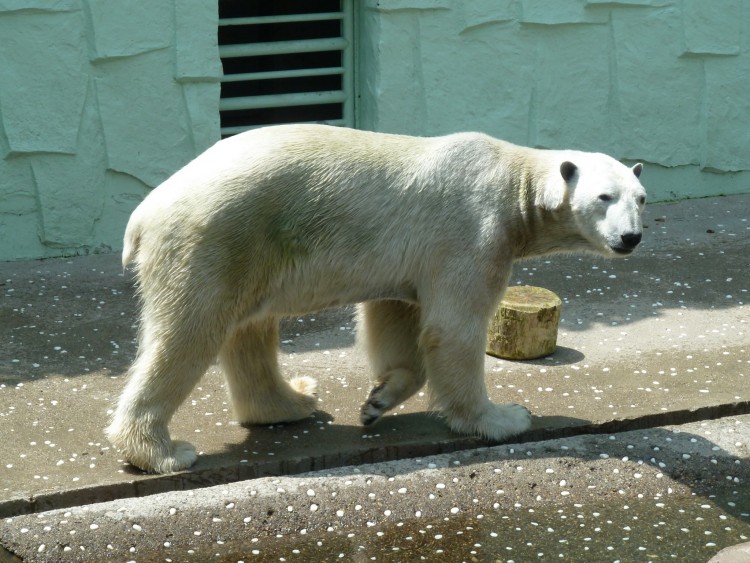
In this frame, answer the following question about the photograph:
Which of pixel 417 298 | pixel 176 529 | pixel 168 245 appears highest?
pixel 168 245

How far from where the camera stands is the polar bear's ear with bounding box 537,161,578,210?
4.44 metres

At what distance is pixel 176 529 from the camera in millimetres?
4086

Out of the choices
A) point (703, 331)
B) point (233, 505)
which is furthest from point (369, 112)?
point (233, 505)

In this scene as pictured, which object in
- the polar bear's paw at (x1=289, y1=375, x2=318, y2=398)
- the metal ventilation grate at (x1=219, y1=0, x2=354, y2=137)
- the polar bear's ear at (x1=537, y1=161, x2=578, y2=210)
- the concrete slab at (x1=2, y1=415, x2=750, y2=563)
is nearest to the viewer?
the concrete slab at (x1=2, y1=415, x2=750, y2=563)

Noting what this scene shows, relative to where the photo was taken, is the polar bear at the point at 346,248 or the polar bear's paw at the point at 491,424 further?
the polar bear's paw at the point at 491,424

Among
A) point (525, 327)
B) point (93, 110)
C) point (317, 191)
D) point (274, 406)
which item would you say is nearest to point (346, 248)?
point (317, 191)

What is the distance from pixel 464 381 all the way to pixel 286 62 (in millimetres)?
4510

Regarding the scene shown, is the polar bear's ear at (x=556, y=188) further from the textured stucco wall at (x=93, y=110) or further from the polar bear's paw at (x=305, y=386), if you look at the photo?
the textured stucco wall at (x=93, y=110)

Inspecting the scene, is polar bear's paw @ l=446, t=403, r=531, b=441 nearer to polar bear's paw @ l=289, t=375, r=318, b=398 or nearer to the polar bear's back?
polar bear's paw @ l=289, t=375, r=318, b=398

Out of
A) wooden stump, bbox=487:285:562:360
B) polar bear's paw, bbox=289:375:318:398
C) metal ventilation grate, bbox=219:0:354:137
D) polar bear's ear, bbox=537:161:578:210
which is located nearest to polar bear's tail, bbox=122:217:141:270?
polar bear's paw, bbox=289:375:318:398

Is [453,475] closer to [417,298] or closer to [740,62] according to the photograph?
[417,298]

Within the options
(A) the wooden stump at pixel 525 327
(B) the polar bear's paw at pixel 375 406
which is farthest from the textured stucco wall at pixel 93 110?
(B) the polar bear's paw at pixel 375 406

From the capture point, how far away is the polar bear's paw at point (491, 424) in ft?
15.5

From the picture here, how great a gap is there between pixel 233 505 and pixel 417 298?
44.2 inches
